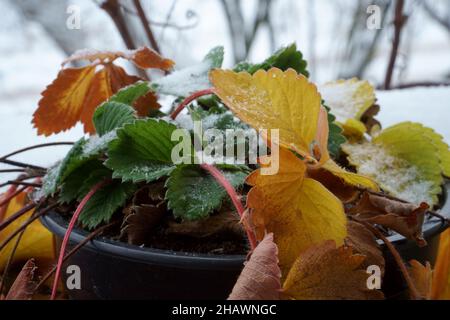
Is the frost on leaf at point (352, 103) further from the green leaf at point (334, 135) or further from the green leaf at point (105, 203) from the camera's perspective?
the green leaf at point (105, 203)

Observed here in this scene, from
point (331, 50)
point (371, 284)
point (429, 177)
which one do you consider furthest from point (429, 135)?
point (331, 50)

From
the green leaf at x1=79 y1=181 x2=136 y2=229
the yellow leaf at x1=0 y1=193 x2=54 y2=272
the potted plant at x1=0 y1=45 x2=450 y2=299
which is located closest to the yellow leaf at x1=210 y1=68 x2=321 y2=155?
the potted plant at x1=0 y1=45 x2=450 y2=299

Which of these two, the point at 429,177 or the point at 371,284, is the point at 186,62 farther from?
the point at 371,284

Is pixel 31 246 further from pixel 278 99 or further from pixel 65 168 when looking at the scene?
pixel 278 99

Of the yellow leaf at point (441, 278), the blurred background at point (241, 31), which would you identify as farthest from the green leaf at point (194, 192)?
the blurred background at point (241, 31)

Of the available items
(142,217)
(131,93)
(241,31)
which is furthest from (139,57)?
(241,31)

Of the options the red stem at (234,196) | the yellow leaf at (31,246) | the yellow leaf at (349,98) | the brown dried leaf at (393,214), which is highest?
the yellow leaf at (349,98)
